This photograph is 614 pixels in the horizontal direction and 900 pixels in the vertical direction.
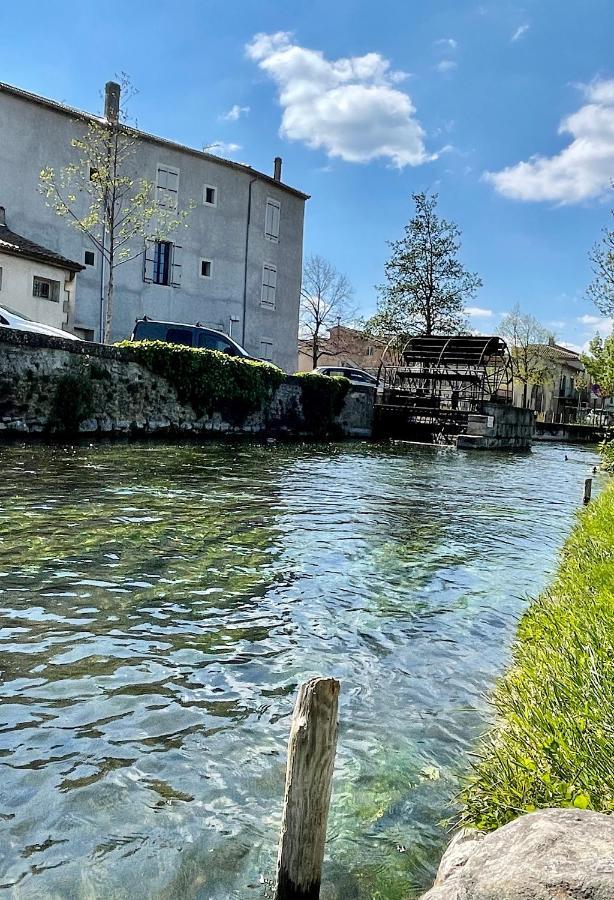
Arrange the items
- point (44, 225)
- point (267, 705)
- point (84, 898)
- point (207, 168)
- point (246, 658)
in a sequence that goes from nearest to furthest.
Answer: point (84, 898), point (267, 705), point (246, 658), point (44, 225), point (207, 168)

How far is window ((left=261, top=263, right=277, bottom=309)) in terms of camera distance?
3394 cm

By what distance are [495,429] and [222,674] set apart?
2290 cm

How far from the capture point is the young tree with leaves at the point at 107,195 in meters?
25.6

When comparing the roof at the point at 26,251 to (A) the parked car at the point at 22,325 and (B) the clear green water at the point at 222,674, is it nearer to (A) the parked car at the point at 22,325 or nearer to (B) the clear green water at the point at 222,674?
(A) the parked car at the point at 22,325

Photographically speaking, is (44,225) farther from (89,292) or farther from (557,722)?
(557,722)

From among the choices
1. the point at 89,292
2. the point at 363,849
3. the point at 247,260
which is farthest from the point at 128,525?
the point at 247,260

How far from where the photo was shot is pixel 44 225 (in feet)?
89.0

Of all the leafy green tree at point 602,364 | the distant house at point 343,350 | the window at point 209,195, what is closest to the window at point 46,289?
the window at point 209,195

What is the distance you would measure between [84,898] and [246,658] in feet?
6.69

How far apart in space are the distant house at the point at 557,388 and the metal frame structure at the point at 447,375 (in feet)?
Result: 98.4

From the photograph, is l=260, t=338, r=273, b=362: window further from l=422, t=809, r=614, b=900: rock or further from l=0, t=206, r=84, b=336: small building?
l=422, t=809, r=614, b=900: rock

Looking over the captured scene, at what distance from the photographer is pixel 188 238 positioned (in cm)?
3098

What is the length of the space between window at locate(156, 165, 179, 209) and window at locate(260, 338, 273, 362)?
7.19 meters

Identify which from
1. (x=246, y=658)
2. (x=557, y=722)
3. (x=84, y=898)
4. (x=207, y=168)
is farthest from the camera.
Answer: (x=207, y=168)
